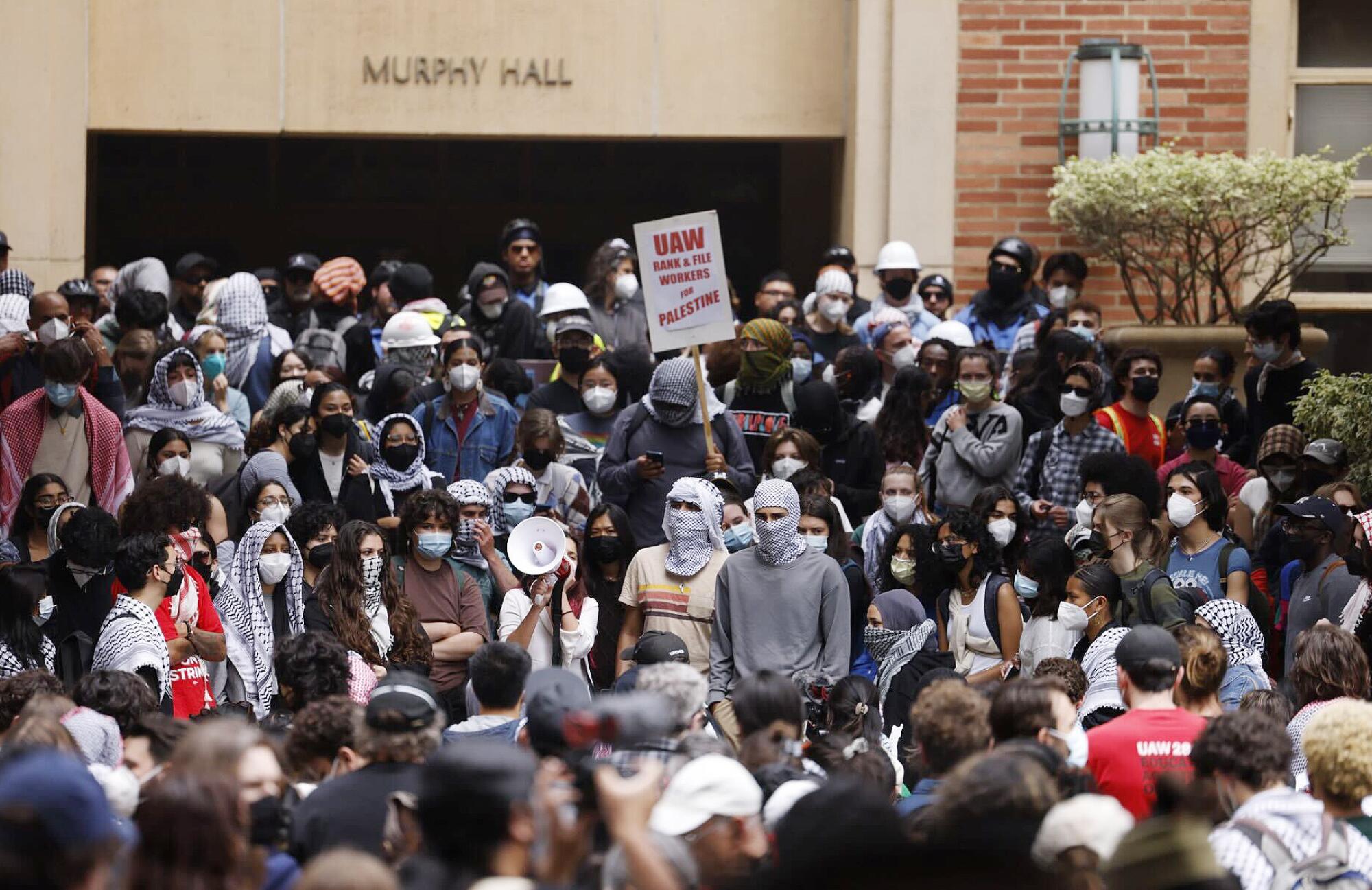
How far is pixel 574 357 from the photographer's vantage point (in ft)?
41.3

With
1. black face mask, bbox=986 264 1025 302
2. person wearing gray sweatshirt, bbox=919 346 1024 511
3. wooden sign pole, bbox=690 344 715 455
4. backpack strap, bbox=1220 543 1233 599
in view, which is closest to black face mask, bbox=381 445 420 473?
wooden sign pole, bbox=690 344 715 455

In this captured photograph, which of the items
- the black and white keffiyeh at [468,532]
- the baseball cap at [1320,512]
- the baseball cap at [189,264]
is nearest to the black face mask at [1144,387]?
the baseball cap at [1320,512]

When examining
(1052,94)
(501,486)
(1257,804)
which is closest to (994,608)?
(501,486)

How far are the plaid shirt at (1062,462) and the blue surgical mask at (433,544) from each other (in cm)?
304

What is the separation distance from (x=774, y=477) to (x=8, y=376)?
14.8 feet

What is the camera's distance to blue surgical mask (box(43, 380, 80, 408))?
11258mm

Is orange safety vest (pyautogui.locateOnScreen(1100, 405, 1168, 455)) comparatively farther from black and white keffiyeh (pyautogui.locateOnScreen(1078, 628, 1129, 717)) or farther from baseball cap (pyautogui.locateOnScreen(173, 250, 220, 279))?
baseball cap (pyautogui.locateOnScreen(173, 250, 220, 279))

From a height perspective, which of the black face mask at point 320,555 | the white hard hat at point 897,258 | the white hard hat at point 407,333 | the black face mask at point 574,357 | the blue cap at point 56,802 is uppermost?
the white hard hat at point 897,258

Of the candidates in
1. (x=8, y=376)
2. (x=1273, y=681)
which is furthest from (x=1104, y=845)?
(x=8, y=376)

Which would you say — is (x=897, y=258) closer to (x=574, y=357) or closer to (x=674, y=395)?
(x=574, y=357)

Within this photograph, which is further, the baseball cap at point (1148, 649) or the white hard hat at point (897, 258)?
the white hard hat at point (897, 258)

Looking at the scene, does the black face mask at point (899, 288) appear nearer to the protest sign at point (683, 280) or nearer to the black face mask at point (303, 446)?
the protest sign at point (683, 280)

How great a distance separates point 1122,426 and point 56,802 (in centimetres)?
842

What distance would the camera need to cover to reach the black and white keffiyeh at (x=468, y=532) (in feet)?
35.0
